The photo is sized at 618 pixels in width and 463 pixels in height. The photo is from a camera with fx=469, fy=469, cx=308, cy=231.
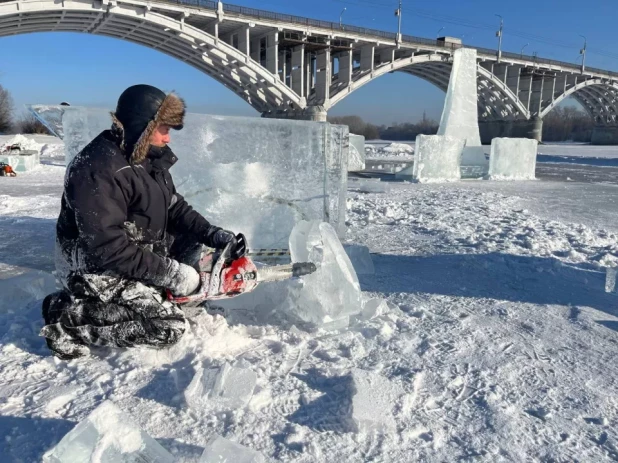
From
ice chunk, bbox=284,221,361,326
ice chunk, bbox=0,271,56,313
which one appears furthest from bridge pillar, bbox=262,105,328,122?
ice chunk, bbox=284,221,361,326

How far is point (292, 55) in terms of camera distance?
38.8 metres

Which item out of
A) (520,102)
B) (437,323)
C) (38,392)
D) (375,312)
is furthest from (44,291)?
(520,102)

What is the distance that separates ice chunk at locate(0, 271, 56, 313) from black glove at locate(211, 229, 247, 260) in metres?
1.53

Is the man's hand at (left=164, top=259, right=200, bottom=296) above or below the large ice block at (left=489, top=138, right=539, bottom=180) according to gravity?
below

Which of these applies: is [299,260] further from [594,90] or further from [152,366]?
[594,90]

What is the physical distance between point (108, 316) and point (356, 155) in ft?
55.5

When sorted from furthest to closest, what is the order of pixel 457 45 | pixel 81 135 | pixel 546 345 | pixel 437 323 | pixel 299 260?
1. pixel 457 45
2. pixel 81 135
3. pixel 299 260
4. pixel 437 323
5. pixel 546 345

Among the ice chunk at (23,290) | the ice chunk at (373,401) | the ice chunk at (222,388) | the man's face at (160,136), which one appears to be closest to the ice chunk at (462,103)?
the ice chunk at (23,290)

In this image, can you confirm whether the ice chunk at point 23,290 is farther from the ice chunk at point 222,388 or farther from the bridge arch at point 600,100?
the bridge arch at point 600,100

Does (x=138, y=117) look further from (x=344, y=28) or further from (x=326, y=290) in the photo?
(x=344, y=28)

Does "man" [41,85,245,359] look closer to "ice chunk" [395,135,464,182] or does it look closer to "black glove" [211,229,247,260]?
"black glove" [211,229,247,260]

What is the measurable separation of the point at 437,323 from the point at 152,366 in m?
1.89

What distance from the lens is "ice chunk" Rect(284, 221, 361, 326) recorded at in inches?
125

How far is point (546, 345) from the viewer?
2.95m
